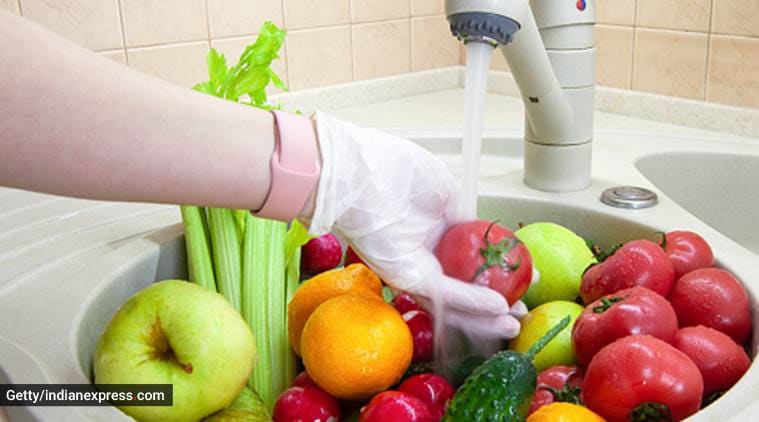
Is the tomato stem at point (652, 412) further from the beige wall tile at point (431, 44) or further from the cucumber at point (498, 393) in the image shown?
the beige wall tile at point (431, 44)

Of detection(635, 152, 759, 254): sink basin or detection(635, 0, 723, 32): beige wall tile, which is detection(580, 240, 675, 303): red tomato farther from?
detection(635, 0, 723, 32): beige wall tile

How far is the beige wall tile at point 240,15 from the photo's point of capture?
4.12ft

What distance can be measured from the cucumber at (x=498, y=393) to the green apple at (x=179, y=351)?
167 mm

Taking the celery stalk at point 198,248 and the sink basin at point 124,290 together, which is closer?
the sink basin at point 124,290

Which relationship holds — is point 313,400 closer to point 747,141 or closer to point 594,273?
point 594,273

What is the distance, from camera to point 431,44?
5.01 ft

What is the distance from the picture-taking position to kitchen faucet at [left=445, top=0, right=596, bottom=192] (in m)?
0.72

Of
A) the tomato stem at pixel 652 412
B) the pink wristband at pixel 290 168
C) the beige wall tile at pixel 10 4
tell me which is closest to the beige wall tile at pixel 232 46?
the beige wall tile at pixel 10 4

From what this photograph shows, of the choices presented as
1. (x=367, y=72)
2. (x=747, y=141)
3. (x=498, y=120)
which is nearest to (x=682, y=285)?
(x=747, y=141)

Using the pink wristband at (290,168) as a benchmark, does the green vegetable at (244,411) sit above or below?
below

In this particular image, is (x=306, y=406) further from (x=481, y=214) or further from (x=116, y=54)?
(x=116, y=54)

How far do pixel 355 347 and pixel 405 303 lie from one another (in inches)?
5.3

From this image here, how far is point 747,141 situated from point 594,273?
0.53 m

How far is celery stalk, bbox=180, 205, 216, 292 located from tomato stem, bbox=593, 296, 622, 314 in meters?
0.36
